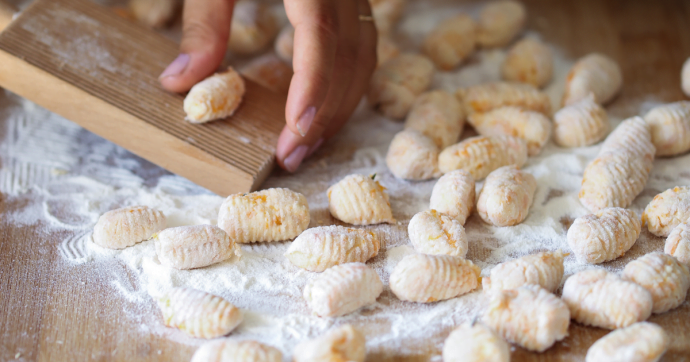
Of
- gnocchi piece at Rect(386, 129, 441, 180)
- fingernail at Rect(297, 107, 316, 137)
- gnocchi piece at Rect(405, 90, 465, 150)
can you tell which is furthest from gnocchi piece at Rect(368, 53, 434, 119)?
fingernail at Rect(297, 107, 316, 137)

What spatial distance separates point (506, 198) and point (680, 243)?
0.37 m

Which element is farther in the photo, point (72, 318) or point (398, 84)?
point (398, 84)

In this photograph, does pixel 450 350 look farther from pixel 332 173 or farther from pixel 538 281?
pixel 332 173

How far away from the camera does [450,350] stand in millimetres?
1107

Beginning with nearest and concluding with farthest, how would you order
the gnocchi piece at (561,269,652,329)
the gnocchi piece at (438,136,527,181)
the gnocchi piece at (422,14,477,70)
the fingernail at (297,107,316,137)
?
1. the gnocchi piece at (561,269,652,329)
2. the fingernail at (297,107,316,137)
3. the gnocchi piece at (438,136,527,181)
4. the gnocchi piece at (422,14,477,70)

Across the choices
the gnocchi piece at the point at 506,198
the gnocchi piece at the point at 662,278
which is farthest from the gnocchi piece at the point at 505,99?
the gnocchi piece at the point at 662,278

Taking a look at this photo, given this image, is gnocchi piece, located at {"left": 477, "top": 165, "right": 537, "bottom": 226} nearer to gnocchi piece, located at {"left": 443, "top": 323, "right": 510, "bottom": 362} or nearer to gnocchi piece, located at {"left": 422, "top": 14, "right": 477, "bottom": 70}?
gnocchi piece, located at {"left": 443, "top": 323, "right": 510, "bottom": 362}

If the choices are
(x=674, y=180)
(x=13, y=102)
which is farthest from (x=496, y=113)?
(x=13, y=102)

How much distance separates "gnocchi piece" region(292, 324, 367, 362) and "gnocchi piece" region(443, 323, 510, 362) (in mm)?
165

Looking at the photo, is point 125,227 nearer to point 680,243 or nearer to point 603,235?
point 603,235

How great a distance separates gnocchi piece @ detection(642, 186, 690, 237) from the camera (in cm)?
141

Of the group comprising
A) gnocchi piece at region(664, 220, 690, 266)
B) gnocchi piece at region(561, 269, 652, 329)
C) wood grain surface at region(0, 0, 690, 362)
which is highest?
gnocchi piece at region(664, 220, 690, 266)

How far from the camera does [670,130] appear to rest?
65.9 inches

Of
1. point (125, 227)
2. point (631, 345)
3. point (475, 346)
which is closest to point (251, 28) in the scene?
point (125, 227)
